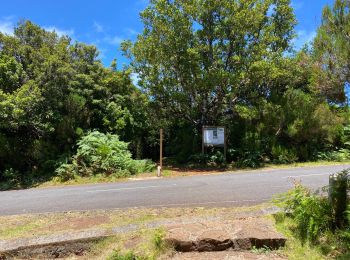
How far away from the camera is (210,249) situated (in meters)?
4.98

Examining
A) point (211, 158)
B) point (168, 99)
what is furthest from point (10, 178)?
point (211, 158)

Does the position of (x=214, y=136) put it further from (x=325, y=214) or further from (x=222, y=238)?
(x=222, y=238)

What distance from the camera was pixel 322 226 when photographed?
530 centimetres

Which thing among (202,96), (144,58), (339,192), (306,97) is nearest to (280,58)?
(306,97)

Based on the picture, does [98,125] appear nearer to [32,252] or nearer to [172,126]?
Result: [172,126]

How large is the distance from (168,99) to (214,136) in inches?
137

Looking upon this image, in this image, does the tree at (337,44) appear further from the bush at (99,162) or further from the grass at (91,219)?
the bush at (99,162)

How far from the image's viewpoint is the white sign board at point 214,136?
19.8 metres

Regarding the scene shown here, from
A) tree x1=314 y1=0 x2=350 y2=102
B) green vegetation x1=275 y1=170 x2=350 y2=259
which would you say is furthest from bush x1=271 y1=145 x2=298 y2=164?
green vegetation x1=275 y1=170 x2=350 y2=259

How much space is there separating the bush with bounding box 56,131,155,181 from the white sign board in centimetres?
347

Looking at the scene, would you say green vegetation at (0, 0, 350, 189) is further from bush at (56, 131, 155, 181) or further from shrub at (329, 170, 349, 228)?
shrub at (329, 170, 349, 228)

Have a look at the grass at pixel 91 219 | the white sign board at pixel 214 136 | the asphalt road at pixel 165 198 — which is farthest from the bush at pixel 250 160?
the grass at pixel 91 219

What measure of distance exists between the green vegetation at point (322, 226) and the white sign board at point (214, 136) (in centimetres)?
1411

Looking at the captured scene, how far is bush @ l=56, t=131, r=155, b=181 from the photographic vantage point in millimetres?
16719
